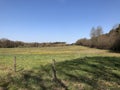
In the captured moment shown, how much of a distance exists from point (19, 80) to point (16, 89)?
5.70 ft

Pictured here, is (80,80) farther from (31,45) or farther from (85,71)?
(31,45)

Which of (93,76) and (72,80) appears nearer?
(72,80)

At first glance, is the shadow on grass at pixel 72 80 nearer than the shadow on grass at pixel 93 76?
Yes

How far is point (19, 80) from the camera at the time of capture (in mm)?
11164

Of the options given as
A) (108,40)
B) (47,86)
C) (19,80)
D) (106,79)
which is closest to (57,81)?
(47,86)

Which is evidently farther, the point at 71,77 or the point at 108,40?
the point at 108,40

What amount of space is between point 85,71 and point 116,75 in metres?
2.25

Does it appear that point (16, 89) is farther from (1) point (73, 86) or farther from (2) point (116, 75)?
(2) point (116, 75)

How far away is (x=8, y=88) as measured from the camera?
9.59 metres

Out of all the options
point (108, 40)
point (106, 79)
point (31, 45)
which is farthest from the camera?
point (31, 45)

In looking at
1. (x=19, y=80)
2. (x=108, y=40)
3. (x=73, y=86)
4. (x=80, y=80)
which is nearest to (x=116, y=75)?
(x=80, y=80)

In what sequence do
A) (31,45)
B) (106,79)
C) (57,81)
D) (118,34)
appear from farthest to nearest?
1. (31,45)
2. (118,34)
3. (106,79)
4. (57,81)

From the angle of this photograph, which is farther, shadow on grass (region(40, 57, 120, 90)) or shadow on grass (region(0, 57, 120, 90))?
shadow on grass (region(40, 57, 120, 90))

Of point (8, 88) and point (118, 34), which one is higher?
point (118, 34)
